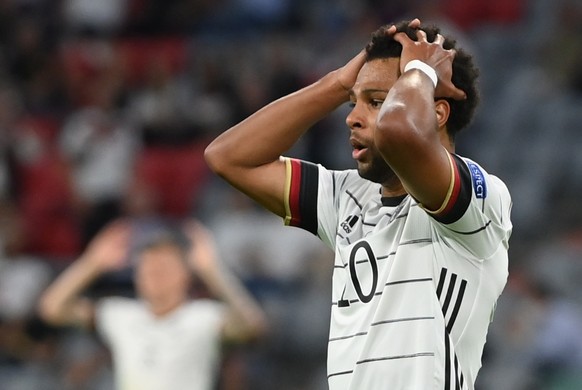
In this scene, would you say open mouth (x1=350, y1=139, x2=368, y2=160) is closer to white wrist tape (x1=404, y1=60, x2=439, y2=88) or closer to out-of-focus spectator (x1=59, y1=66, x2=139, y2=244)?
white wrist tape (x1=404, y1=60, x2=439, y2=88)

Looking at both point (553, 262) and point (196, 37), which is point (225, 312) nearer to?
point (553, 262)

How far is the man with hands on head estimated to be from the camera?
6797mm

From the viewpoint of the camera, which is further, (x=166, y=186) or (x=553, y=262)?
(x=166, y=186)

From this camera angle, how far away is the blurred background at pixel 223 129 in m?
8.63

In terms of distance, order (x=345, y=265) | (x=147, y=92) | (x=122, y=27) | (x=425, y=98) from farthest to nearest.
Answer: (x=122, y=27) < (x=147, y=92) < (x=345, y=265) < (x=425, y=98)

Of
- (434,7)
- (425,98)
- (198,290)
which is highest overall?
(434,7)

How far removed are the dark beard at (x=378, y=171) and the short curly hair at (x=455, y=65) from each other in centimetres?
22

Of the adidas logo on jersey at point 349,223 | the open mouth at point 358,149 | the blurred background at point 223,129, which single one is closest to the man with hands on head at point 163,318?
the blurred background at point 223,129

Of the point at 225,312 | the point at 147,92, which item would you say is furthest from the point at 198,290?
the point at 147,92

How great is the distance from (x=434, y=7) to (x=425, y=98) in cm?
748

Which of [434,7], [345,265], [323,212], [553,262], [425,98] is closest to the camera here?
[425,98]

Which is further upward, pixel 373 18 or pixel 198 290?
pixel 373 18

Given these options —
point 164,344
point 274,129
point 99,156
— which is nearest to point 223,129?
point 99,156

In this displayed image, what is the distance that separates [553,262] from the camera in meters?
8.51
